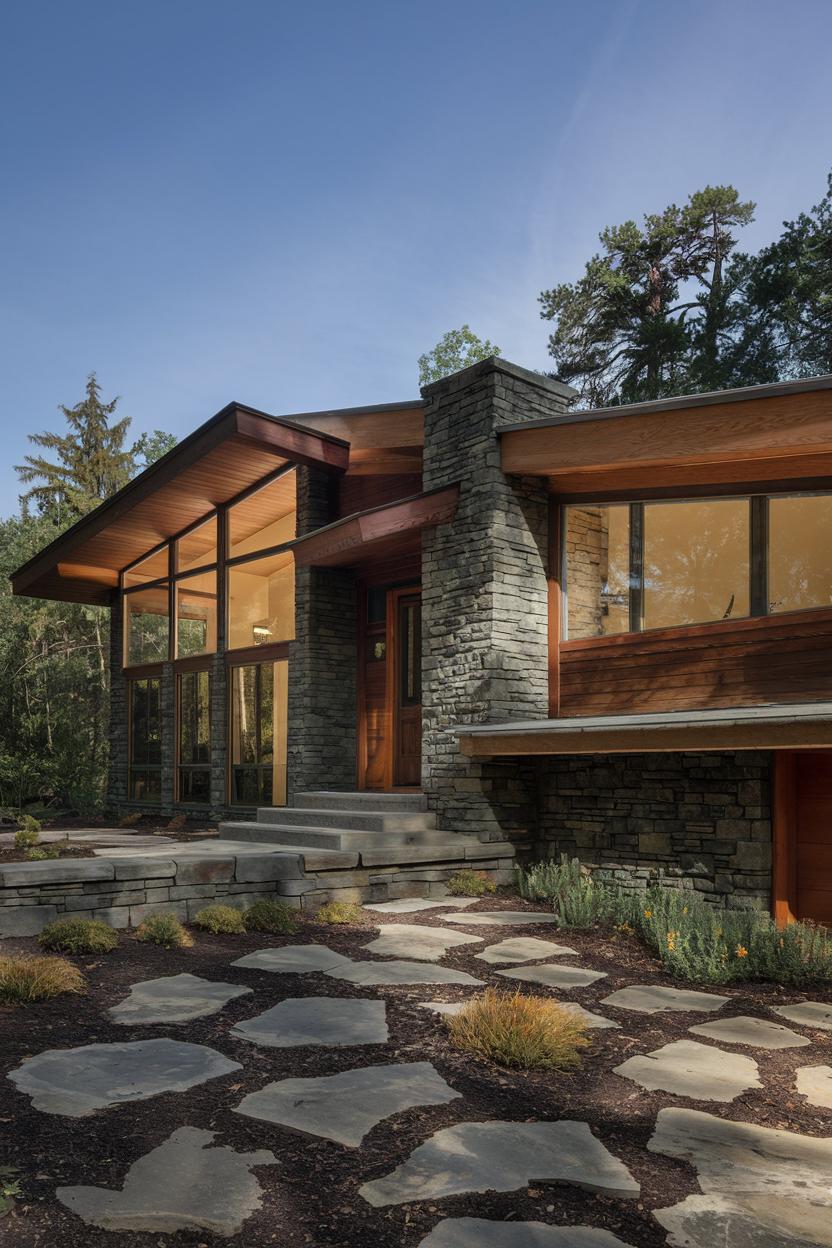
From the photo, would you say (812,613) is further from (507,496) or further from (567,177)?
(567,177)

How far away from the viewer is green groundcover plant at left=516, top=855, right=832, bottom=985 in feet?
17.8

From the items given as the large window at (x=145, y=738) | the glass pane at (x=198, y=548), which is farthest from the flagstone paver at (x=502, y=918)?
the large window at (x=145, y=738)

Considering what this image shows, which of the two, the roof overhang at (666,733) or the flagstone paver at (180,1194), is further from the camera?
the roof overhang at (666,733)

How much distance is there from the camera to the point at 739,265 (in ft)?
63.3

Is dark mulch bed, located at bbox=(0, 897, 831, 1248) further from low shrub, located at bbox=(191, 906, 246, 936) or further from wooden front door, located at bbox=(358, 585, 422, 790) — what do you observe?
wooden front door, located at bbox=(358, 585, 422, 790)

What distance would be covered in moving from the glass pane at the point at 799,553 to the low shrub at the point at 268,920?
436 cm

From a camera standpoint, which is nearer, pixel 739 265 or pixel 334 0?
pixel 334 0

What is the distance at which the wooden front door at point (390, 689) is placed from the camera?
10.9 metres

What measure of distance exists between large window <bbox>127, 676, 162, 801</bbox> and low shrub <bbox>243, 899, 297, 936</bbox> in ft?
28.2

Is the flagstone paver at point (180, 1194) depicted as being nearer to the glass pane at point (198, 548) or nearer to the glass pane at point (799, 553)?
the glass pane at point (799, 553)

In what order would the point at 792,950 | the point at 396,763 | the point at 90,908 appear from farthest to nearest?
1. the point at 396,763
2. the point at 90,908
3. the point at 792,950

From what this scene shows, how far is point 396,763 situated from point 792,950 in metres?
6.05

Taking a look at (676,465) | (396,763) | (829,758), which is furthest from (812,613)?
(396,763)

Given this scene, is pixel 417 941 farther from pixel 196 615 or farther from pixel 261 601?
pixel 196 615
